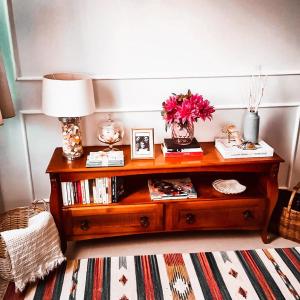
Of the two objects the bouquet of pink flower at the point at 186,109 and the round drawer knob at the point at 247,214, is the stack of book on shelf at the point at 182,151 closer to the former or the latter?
the bouquet of pink flower at the point at 186,109

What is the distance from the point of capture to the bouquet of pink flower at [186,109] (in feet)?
6.76

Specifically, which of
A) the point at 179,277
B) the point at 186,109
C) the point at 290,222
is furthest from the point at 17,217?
the point at 290,222

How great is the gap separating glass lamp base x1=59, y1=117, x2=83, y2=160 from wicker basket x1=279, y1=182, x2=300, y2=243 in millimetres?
1437

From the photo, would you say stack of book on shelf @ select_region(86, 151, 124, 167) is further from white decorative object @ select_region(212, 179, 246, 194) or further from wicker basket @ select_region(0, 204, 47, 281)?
white decorative object @ select_region(212, 179, 246, 194)

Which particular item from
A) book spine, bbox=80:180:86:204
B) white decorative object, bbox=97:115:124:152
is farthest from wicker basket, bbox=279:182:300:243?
book spine, bbox=80:180:86:204

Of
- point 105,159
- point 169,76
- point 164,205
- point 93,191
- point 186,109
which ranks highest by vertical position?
point 169,76

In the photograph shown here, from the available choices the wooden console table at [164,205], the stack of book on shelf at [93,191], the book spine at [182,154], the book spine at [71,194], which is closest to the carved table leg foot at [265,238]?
the wooden console table at [164,205]

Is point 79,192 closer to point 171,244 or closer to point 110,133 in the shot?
point 110,133

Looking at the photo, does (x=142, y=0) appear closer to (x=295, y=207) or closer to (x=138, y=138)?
(x=138, y=138)

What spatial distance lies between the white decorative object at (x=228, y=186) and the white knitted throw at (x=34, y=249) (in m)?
1.08

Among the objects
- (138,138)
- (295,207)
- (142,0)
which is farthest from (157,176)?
(142,0)

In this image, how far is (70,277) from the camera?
6.73ft

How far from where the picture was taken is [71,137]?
212cm

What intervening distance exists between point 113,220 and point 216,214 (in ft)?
2.21
